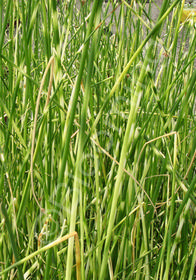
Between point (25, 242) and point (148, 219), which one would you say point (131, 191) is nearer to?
point (148, 219)

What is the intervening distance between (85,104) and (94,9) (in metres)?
0.08

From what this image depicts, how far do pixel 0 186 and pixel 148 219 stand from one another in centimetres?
23

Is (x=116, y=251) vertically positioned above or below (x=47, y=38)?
below

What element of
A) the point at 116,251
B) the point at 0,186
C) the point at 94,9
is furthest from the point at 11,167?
the point at 94,9

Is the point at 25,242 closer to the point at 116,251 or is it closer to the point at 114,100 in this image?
the point at 116,251

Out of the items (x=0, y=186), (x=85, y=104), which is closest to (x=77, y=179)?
(x=85, y=104)


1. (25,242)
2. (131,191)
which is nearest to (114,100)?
(131,191)

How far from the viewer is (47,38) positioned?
0.40m

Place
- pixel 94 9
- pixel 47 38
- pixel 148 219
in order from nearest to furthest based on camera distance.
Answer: pixel 94 9
pixel 47 38
pixel 148 219

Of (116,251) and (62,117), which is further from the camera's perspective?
(116,251)

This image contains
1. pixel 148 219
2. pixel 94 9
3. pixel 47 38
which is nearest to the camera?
pixel 94 9

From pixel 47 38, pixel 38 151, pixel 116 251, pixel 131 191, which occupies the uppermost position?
pixel 47 38

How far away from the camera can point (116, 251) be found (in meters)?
0.55

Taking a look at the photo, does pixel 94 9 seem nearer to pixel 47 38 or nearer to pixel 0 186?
pixel 47 38
